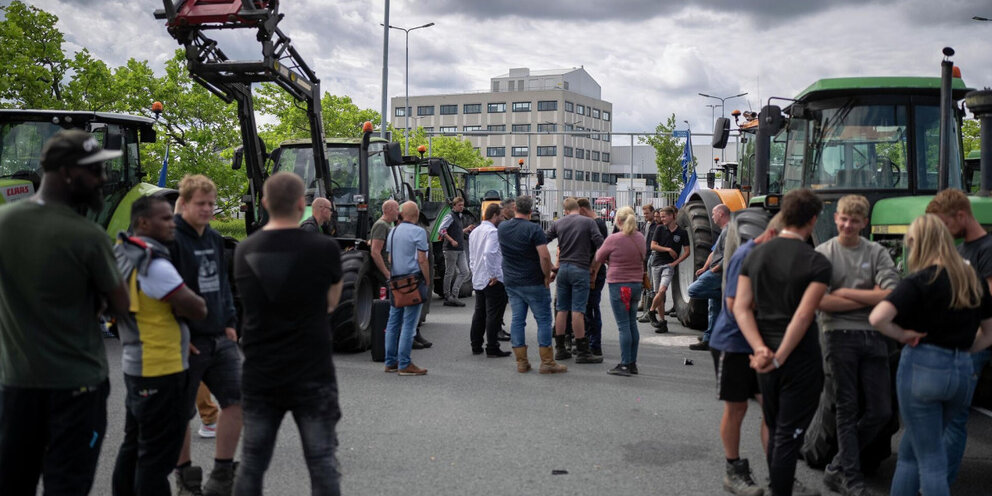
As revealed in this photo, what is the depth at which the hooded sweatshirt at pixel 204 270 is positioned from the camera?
4332 millimetres

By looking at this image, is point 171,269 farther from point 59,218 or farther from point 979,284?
point 979,284

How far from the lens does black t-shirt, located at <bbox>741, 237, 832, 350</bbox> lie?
4.33m

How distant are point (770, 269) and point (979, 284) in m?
0.98

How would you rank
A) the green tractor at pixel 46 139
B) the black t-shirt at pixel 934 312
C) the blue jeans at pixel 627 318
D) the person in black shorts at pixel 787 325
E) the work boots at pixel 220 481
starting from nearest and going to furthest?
1. the black t-shirt at pixel 934 312
2. the person in black shorts at pixel 787 325
3. the work boots at pixel 220 481
4. the blue jeans at pixel 627 318
5. the green tractor at pixel 46 139

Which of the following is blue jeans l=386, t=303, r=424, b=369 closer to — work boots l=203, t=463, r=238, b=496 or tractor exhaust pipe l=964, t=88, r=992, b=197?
work boots l=203, t=463, r=238, b=496

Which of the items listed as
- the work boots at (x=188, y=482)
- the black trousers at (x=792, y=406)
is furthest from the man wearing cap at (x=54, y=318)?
the black trousers at (x=792, y=406)

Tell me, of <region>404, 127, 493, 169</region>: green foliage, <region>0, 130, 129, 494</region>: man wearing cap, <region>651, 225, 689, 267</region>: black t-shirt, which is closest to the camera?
<region>0, 130, 129, 494</region>: man wearing cap

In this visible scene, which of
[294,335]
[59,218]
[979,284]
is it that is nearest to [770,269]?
[979,284]

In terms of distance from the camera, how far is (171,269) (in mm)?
4004

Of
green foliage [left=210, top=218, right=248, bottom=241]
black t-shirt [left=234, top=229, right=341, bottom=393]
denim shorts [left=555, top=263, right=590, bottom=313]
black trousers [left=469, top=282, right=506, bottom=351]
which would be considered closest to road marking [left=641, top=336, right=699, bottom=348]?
denim shorts [left=555, top=263, right=590, bottom=313]

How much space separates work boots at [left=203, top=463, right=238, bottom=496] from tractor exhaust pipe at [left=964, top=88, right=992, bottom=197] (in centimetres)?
534

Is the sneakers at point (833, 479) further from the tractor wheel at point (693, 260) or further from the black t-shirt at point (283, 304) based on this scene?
the tractor wheel at point (693, 260)

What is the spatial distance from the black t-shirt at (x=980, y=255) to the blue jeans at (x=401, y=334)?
5.34 m

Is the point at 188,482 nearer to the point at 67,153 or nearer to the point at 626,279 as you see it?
the point at 67,153
